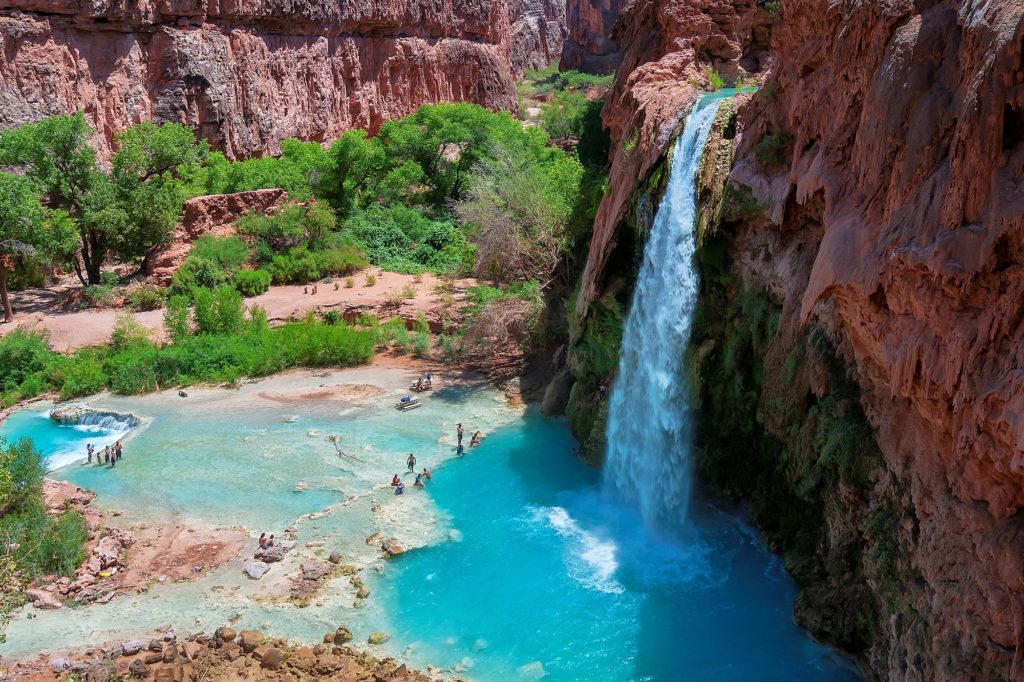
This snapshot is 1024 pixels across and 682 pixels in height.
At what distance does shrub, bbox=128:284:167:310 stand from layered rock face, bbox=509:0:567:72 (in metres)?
58.9

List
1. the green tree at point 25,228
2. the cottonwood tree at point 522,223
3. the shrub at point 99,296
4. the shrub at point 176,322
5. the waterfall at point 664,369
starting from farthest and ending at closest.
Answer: the shrub at point 99,296, the green tree at point 25,228, the shrub at point 176,322, the cottonwood tree at point 522,223, the waterfall at point 664,369

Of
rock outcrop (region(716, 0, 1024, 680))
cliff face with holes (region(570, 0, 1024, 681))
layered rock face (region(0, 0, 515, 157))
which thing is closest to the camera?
rock outcrop (region(716, 0, 1024, 680))

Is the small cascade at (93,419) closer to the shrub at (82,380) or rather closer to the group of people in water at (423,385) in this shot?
the shrub at (82,380)

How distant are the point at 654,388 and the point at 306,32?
34214mm

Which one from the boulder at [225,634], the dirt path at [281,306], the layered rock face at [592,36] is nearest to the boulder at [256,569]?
the boulder at [225,634]

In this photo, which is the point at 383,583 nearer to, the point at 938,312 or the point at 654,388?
the point at 654,388

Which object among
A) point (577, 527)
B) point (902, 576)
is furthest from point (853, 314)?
point (577, 527)

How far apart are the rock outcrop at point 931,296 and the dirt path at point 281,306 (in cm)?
1735

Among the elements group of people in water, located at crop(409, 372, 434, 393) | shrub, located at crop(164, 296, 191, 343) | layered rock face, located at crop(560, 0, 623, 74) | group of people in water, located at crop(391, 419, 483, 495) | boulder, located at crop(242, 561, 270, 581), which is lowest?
boulder, located at crop(242, 561, 270, 581)

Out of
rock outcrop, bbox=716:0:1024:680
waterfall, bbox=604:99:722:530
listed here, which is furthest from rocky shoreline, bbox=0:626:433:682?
rock outcrop, bbox=716:0:1024:680

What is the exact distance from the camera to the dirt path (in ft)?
85.6

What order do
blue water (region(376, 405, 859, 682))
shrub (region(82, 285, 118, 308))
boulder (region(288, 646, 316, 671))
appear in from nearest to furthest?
boulder (region(288, 646, 316, 671)), blue water (region(376, 405, 859, 682)), shrub (region(82, 285, 118, 308))

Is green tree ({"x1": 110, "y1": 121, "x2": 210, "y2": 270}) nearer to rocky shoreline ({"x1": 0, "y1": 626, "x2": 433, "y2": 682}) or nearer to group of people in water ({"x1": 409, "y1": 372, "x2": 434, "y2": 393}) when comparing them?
group of people in water ({"x1": 409, "y1": 372, "x2": 434, "y2": 393})

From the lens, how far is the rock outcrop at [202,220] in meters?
29.7
